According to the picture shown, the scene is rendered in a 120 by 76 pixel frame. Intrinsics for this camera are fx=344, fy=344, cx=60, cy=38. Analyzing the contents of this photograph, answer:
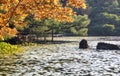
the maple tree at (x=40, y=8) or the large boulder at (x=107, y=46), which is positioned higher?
the maple tree at (x=40, y=8)

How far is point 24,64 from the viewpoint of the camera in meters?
43.3

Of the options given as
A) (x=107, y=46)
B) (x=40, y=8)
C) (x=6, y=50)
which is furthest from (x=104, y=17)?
(x=40, y=8)

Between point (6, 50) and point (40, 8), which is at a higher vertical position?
point (40, 8)

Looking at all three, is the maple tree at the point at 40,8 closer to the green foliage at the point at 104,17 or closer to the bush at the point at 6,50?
the bush at the point at 6,50

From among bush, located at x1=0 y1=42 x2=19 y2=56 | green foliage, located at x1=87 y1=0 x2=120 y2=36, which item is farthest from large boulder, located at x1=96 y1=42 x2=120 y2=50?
green foliage, located at x1=87 y1=0 x2=120 y2=36

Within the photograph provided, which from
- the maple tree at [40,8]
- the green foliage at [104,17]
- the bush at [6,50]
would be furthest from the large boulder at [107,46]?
the green foliage at [104,17]

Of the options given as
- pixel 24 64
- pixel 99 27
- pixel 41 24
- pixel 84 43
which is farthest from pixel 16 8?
pixel 99 27

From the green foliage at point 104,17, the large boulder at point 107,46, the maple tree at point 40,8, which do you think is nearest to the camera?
the maple tree at point 40,8

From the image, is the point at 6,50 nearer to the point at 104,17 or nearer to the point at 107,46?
the point at 107,46

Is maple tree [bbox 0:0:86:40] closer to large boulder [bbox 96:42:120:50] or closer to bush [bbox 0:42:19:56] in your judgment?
bush [bbox 0:42:19:56]

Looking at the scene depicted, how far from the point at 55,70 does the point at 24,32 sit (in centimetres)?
6053

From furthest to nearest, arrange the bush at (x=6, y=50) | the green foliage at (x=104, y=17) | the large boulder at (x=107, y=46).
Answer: the green foliage at (x=104, y=17), the large boulder at (x=107, y=46), the bush at (x=6, y=50)

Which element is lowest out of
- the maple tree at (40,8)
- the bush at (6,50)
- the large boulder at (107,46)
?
the large boulder at (107,46)

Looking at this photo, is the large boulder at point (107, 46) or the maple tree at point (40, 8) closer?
the maple tree at point (40, 8)
